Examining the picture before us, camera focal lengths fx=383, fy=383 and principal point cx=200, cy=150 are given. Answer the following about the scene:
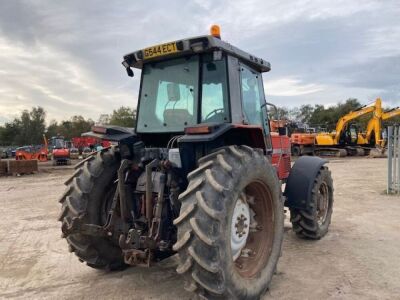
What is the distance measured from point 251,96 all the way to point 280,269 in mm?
2144

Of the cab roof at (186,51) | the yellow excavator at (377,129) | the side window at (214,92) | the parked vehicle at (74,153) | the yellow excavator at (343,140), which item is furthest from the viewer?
the parked vehicle at (74,153)

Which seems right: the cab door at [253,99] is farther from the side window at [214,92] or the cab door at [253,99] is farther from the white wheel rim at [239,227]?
the white wheel rim at [239,227]

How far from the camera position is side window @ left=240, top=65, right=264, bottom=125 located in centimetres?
453

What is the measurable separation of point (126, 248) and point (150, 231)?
287 millimetres

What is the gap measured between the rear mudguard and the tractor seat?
2.17 metres

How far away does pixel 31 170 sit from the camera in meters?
19.4

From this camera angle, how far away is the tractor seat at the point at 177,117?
4.20m

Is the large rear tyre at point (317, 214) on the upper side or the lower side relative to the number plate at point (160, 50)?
lower

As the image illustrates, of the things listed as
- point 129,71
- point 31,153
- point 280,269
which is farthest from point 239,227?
point 31,153

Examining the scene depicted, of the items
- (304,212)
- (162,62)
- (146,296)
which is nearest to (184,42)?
(162,62)

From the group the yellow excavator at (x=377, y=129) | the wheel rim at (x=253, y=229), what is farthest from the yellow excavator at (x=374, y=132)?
the wheel rim at (x=253, y=229)

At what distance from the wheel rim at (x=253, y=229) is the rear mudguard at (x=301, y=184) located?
1480 mm

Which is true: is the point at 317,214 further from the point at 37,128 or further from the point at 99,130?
the point at 37,128

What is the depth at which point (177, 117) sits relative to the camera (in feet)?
14.1
